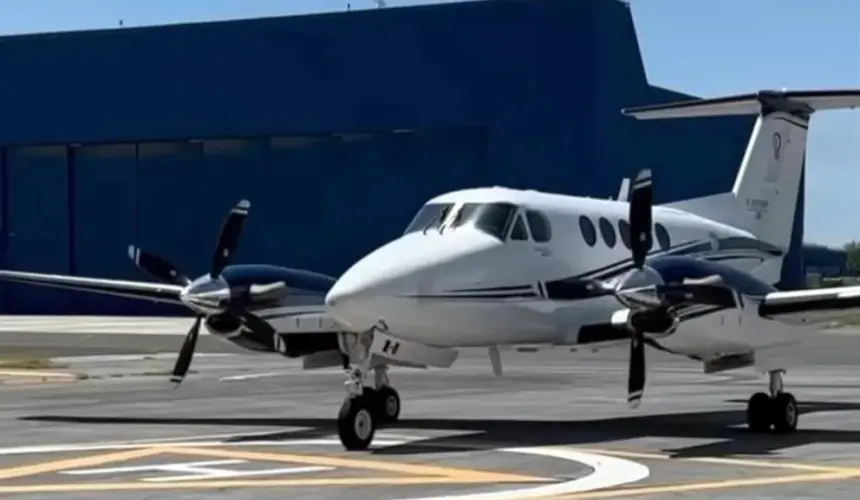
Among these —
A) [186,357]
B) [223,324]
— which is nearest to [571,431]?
[223,324]

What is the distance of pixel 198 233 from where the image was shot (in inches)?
3029

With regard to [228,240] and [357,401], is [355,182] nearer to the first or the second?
[228,240]

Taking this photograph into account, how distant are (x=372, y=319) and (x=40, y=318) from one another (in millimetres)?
62131

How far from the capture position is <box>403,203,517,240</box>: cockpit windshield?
19.6 metres

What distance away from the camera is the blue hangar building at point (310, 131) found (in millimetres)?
69375

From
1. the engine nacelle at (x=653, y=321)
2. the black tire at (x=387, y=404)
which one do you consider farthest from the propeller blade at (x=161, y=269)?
the engine nacelle at (x=653, y=321)

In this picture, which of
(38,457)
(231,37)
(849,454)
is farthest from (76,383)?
(231,37)

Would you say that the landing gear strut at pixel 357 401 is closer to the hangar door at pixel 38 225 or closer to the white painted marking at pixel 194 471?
the white painted marking at pixel 194 471

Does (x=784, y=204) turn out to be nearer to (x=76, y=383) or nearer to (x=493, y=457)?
(x=493, y=457)

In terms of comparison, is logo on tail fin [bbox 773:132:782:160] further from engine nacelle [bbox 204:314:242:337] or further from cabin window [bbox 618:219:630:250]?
engine nacelle [bbox 204:314:242:337]

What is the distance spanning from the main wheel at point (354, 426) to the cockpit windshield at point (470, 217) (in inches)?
118

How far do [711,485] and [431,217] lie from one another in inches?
267

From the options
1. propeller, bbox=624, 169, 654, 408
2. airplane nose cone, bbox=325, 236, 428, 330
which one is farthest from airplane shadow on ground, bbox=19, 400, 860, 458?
airplane nose cone, bbox=325, 236, 428, 330

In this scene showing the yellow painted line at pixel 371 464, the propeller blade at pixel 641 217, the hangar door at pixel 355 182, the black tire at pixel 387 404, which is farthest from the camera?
the hangar door at pixel 355 182
